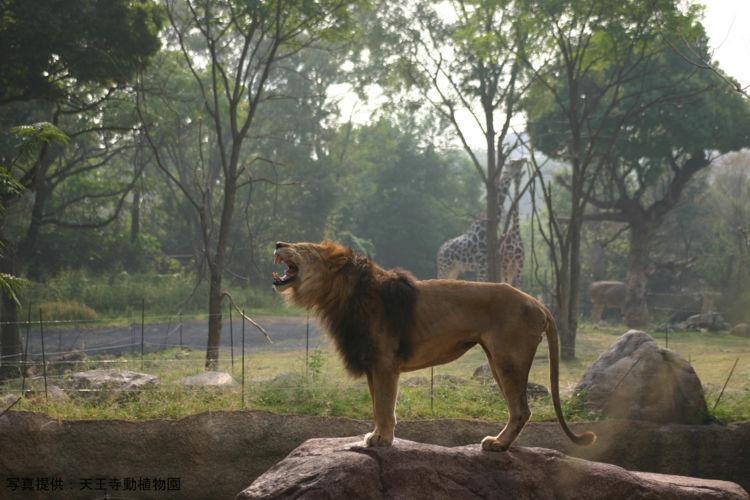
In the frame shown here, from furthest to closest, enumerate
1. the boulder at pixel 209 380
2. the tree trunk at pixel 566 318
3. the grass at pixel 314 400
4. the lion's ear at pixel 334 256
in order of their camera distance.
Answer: the tree trunk at pixel 566 318 < the boulder at pixel 209 380 < the grass at pixel 314 400 < the lion's ear at pixel 334 256

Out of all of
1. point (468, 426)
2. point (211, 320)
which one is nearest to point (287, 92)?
point (211, 320)

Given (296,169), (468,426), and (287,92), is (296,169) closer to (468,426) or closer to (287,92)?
(287,92)

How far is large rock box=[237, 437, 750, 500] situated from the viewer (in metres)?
6.00

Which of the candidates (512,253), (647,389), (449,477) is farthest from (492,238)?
(449,477)

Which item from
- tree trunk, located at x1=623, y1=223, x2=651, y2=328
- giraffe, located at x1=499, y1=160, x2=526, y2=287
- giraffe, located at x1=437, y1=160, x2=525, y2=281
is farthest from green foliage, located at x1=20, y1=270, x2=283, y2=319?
tree trunk, located at x1=623, y1=223, x2=651, y2=328

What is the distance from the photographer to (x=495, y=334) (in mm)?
6445

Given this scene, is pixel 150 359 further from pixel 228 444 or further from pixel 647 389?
pixel 647 389

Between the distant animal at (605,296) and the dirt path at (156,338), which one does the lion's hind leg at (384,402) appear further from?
the distant animal at (605,296)

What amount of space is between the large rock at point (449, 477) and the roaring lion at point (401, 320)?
0.62ft

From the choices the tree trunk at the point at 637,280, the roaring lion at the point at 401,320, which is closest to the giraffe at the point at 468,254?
the tree trunk at the point at 637,280

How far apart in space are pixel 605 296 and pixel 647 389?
59.5 feet

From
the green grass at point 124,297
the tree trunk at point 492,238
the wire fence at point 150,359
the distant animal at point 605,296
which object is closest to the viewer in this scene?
the wire fence at point 150,359

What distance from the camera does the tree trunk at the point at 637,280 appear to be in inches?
1025

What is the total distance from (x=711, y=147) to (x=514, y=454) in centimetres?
2161
